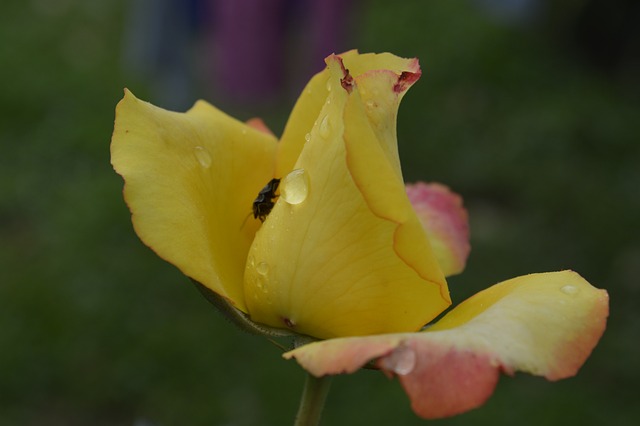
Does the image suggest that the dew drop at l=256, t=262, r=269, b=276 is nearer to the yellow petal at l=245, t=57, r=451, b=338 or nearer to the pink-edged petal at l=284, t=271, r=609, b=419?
the yellow petal at l=245, t=57, r=451, b=338

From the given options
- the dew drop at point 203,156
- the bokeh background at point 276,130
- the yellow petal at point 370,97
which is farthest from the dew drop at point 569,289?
the bokeh background at point 276,130

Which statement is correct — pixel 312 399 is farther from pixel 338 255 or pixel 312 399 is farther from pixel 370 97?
pixel 370 97

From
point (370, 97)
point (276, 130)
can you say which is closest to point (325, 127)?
point (370, 97)

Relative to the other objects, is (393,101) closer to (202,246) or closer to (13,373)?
(202,246)

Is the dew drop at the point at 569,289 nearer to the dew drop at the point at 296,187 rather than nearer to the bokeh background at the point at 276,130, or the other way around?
the dew drop at the point at 296,187

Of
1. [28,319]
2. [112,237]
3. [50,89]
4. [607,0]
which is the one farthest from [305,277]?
[607,0]
